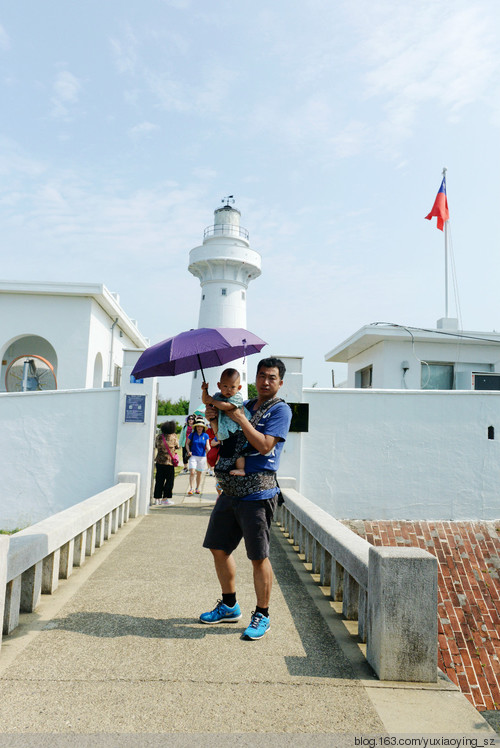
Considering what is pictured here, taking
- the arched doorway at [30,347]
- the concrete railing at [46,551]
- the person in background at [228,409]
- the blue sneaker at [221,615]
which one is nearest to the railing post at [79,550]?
the concrete railing at [46,551]

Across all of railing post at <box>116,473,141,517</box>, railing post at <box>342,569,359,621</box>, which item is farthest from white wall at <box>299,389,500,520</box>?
railing post at <box>342,569,359,621</box>

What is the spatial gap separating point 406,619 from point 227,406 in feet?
5.23

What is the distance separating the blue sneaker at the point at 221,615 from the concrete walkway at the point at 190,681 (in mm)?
72

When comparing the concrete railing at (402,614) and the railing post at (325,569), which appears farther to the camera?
the railing post at (325,569)

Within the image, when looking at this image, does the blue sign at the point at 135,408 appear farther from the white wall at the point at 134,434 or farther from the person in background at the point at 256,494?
the person in background at the point at 256,494

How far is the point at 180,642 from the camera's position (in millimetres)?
3732

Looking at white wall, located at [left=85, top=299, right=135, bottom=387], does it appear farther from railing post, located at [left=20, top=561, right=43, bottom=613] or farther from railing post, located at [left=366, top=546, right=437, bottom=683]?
railing post, located at [left=366, top=546, right=437, bottom=683]

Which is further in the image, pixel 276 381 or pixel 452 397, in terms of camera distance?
pixel 452 397

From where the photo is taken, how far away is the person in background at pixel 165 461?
10062 mm

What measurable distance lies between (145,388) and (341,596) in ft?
19.0

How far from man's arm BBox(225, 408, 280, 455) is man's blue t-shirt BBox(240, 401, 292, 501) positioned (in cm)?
6

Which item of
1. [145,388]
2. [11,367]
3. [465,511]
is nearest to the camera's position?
[145,388]

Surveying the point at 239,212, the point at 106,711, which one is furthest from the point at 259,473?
the point at 239,212

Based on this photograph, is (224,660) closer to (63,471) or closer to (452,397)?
(63,471)
